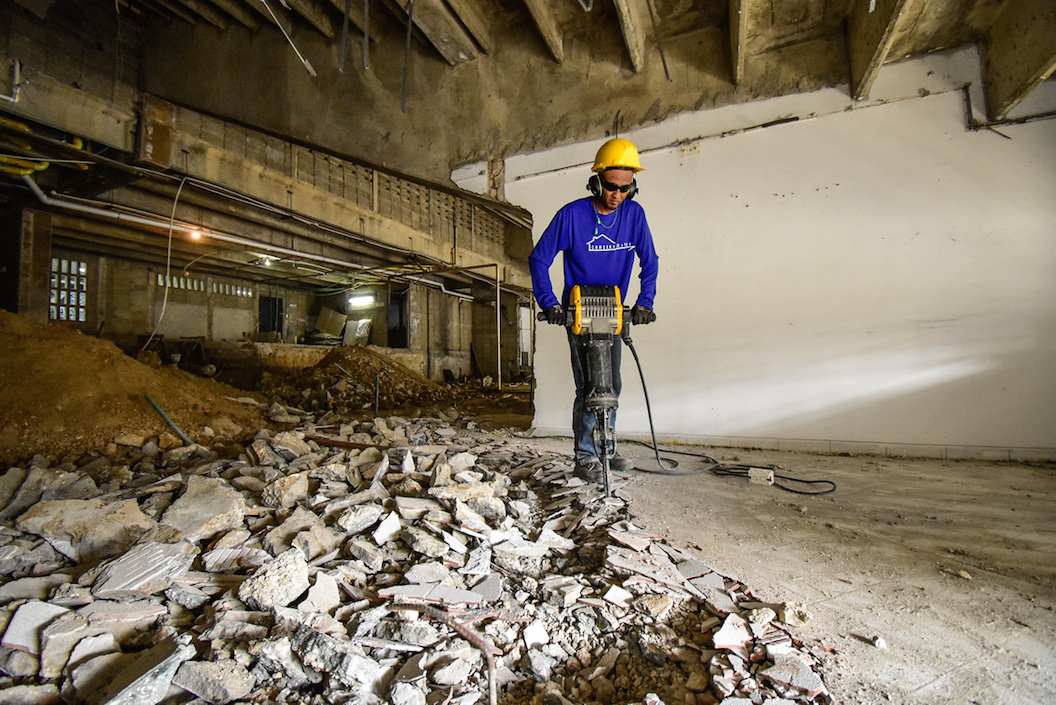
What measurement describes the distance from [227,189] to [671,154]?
5.14m

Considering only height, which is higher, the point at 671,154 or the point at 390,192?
the point at 390,192

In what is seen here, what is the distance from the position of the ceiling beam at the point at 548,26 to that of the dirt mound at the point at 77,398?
12.8 feet

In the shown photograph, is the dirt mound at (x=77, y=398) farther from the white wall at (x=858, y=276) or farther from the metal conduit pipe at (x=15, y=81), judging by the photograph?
the white wall at (x=858, y=276)

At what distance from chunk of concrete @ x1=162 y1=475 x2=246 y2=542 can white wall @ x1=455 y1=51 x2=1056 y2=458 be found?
2.89 metres

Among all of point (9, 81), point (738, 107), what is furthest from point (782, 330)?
point (9, 81)

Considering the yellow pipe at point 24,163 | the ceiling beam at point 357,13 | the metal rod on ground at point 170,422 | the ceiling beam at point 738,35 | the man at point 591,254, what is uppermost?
the ceiling beam at point 357,13

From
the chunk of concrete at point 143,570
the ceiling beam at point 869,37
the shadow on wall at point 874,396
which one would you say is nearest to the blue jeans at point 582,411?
the shadow on wall at point 874,396

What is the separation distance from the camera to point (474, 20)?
3646 mm

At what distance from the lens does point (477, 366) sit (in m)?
14.4

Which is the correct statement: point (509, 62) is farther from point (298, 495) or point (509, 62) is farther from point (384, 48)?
point (298, 495)

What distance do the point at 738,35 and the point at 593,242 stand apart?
184 centimetres

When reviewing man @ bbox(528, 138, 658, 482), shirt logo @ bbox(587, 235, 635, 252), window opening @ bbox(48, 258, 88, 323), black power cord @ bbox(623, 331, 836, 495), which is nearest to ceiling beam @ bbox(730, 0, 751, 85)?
man @ bbox(528, 138, 658, 482)

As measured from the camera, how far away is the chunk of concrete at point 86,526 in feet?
4.88

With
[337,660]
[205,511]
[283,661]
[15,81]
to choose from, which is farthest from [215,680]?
[15,81]
